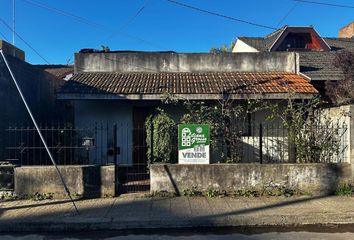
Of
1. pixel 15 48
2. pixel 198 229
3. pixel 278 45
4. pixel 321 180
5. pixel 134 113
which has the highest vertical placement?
pixel 278 45

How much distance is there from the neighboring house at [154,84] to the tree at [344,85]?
62 centimetres

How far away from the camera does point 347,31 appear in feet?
106

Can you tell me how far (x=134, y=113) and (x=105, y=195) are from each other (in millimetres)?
5516

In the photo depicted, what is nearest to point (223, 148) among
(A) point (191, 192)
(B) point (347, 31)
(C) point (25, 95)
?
(A) point (191, 192)

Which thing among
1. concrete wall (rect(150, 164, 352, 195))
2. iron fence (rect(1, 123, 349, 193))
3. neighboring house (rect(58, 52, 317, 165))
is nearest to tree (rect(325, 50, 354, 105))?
neighboring house (rect(58, 52, 317, 165))

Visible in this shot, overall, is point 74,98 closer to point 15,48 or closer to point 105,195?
point 15,48

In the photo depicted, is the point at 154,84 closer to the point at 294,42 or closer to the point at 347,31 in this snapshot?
the point at 294,42

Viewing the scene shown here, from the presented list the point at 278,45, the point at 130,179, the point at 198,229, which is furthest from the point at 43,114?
the point at 278,45

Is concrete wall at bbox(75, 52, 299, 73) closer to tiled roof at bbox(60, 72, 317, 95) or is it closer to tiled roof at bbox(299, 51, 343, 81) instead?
tiled roof at bbox(60, 72, 317, 95)

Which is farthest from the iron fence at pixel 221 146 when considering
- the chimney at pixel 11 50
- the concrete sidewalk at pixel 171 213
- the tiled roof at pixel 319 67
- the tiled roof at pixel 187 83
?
the tiled roof at pixel 319 67

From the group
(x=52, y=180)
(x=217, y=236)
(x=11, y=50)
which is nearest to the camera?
(x=217, y=236)

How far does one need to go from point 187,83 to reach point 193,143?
4996 millimetres

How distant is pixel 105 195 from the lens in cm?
966

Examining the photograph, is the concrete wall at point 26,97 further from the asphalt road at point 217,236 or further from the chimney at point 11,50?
the asphalt road at point 217,236
